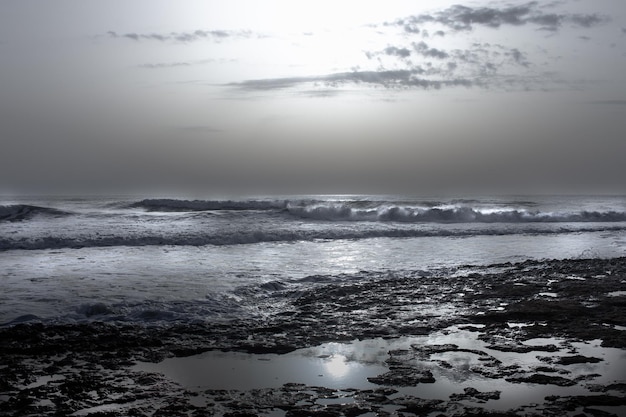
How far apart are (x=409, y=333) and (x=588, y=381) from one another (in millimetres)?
2329

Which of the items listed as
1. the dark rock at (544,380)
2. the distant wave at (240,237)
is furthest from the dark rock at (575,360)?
the distant wave at (240,237)

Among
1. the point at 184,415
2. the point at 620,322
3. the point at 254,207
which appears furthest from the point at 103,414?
the point at 254,207

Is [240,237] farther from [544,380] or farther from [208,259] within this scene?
[544,380]

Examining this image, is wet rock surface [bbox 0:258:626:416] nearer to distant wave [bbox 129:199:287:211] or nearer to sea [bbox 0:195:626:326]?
sea [bbox 0:195:626:326]

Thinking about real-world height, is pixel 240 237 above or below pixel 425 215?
below

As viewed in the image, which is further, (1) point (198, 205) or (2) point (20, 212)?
(1) point (198, 205)

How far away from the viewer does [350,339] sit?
6.54m

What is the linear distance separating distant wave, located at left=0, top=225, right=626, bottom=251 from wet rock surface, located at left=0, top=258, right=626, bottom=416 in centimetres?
1047

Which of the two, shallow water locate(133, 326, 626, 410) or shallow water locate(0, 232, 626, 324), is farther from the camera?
shallow water locate(0, 232, 626, 324)

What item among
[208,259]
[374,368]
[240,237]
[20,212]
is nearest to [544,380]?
[374,368]

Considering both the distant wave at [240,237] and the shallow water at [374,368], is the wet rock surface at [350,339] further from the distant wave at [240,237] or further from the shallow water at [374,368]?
the distant wave at [240,237]

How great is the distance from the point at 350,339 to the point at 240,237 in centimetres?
1487

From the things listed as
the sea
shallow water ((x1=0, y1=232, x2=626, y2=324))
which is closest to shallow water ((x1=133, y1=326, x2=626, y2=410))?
the sea

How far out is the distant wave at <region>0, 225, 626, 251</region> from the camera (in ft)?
62.2
